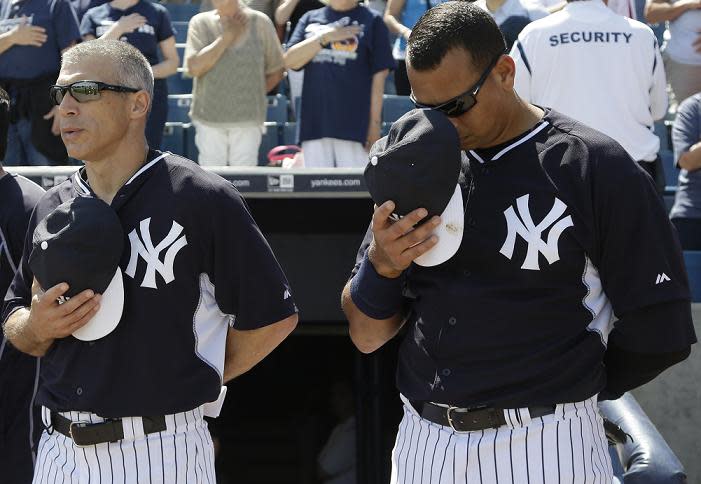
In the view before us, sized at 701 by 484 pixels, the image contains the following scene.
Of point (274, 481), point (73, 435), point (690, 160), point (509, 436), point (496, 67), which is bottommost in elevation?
point (274, 481)

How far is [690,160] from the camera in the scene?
5.84m

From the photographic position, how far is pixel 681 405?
5.43 m

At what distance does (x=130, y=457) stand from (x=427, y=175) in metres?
1.11

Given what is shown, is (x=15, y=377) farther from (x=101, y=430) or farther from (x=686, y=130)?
(x=686, y=130)

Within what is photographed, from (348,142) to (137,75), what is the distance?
3.39 metres

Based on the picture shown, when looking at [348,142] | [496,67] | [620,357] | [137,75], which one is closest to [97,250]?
[137,75]

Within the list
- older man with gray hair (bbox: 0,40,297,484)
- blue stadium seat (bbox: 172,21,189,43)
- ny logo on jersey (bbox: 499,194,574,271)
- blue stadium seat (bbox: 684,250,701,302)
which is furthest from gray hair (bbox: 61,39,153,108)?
blue stadium seat (bbox: 172,21,189,43)

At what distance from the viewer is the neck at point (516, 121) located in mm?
2637

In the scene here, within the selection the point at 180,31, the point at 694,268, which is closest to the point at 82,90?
the point at 694,268

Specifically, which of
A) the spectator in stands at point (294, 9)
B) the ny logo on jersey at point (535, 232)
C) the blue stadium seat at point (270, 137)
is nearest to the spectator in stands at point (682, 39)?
the spectator in stands at point (294, 9)

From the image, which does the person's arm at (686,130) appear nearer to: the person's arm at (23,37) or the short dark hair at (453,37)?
the short dark hair at (453,37)

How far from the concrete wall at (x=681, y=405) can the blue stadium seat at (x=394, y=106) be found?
287 centimetres

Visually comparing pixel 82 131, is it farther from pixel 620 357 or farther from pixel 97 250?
pixel 620 357

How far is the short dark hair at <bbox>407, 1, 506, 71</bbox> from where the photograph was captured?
8.31 ft
